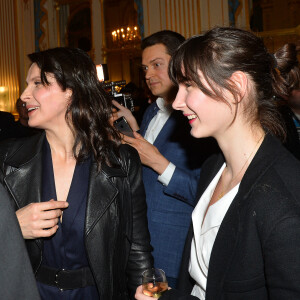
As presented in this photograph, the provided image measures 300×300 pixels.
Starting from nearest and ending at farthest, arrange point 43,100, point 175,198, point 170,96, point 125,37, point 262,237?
point 262,237 → point 43,100 → point 175,198 → point 170,96 → point 125,37

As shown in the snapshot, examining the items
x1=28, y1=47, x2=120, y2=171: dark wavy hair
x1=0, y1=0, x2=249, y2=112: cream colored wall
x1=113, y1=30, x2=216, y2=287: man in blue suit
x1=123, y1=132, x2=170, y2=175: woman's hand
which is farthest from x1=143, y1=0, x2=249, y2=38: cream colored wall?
x1=28, y1=47, x2=120, y2=171: dark wavy hair

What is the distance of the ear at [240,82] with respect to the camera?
129 cm

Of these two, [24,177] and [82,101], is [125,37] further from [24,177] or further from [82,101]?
[24,177]

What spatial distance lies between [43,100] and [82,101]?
7.2 inches

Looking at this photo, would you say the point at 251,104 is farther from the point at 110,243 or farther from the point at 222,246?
the point at 110,243

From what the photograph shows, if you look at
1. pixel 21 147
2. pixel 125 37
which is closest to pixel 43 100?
pixel 21 147

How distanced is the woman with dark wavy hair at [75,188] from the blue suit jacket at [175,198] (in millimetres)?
343

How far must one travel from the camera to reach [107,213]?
171 cm

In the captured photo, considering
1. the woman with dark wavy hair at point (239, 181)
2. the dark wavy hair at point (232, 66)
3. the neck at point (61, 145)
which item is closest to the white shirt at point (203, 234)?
the woman with dark wavy hair at point (239, 181)

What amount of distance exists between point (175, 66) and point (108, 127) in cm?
63

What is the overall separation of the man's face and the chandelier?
20.8 feet

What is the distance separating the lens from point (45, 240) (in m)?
1.66

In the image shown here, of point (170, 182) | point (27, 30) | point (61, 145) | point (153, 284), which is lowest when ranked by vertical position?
point (153, 284)

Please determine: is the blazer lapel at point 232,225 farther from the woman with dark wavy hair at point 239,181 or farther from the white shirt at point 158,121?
the white shirt at point 158,121
